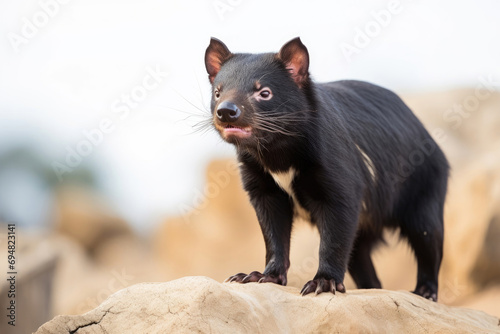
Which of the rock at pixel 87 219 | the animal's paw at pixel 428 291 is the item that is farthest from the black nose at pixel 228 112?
the rock at pixel 87 219

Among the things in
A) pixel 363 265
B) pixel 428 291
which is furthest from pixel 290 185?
pixel 428 291

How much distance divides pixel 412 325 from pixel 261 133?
6.83 ft

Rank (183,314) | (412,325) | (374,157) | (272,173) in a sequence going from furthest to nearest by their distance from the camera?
(374,157) → (272,173) → (412,325) → (183,314)

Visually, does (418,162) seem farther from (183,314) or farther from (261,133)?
(183,314)

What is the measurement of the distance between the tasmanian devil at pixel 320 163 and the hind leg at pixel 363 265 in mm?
95

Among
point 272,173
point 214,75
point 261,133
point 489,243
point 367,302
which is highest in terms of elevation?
point 214,75

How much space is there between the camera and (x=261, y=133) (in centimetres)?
592

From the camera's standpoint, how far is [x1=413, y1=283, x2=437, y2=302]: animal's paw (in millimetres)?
7375

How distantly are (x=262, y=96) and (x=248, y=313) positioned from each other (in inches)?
80.9

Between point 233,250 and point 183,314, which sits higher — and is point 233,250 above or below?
below

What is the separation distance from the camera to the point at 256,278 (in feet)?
20.2

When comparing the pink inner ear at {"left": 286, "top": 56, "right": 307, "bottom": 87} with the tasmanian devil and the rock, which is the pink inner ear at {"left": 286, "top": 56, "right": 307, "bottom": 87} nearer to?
the tasmanian devil

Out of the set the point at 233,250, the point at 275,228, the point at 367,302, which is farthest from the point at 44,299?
the point at 367,302

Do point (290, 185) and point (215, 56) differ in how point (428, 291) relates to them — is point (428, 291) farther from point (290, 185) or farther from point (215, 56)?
point (215, 56)
